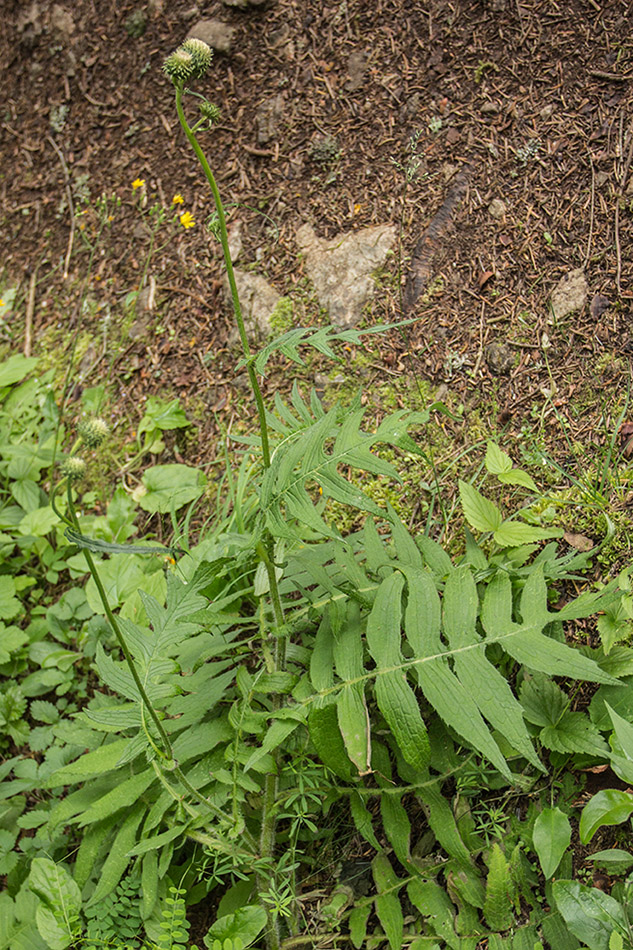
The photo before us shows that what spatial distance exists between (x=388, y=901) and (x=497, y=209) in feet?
7.79

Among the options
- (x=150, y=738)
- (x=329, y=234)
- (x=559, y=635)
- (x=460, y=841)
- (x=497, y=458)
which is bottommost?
(x=460, y=841)

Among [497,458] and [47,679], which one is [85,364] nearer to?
[47,679]

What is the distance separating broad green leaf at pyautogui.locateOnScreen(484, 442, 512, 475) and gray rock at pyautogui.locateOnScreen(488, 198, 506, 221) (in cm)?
104

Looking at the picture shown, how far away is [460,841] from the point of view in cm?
173

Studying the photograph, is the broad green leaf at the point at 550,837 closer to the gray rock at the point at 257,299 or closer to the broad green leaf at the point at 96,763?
the broad green leaf at the point at 96,763

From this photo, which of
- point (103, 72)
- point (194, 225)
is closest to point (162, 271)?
point (194, 225)

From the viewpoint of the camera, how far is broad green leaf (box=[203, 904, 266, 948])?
165 cm

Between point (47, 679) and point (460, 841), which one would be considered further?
point (47, 679)

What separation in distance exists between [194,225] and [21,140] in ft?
5.50

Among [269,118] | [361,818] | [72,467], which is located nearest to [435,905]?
[361,818]

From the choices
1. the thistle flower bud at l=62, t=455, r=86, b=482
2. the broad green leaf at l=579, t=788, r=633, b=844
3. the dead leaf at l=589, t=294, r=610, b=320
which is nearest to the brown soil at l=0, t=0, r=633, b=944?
the dead leaf at l=589, t=294, r=610, b=320

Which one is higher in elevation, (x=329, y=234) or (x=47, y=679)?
(x=329, y=234)

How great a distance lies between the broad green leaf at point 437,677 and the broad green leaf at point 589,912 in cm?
39

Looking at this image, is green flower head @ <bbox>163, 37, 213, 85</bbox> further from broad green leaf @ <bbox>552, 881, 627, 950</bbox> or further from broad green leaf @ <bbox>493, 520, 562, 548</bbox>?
broad green leaf @ <bbox>552, 881, 627, 950</bbox>
